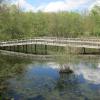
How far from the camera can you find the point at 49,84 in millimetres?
20203

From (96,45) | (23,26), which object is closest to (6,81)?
(96,45)

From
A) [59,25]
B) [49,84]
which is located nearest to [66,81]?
[49,84]

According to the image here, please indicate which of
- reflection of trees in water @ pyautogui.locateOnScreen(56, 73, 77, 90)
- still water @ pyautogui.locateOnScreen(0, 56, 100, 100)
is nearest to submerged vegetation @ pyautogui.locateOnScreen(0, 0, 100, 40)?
still water @ pyautogui.locateOnScreen(0, 56, 100, 100)

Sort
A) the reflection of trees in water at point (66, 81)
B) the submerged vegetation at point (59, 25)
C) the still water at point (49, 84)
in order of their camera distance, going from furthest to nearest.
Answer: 1. the submerged vegetation at point (59, 25)
2. the reflection of trees in water at point (66, 81)
3. the still water at point (49, 84)

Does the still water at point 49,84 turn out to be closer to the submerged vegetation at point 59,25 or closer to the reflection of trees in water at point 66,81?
the reflection of trees in water at point 66,81

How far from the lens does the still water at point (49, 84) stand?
55.9 feet

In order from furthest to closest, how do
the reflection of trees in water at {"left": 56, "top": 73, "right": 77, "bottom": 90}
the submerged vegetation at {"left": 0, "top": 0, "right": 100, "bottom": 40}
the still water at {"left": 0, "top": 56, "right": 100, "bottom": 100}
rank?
the submerged vegetation at {"left": 0, "top": 0, "right": 100, "bottom": 40} < the reflection of trees in water at {"left": 56, "top": 73, "right": 77, "bottom": 90} < the still water at {"left": 0, "top": 56, "right": 100, "bottom": 100}

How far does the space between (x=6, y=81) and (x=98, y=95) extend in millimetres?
7786

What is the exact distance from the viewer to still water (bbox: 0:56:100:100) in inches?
671

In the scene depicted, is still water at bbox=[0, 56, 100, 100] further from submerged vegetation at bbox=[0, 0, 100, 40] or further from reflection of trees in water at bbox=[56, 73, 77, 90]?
submerged vegetation at bbox=[0, 0, 100, 40]

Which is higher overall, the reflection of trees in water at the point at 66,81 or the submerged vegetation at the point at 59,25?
the submerged vegetation at the point at 59,25

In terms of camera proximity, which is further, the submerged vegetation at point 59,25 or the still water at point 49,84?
the submerged vegetation at point 59,25

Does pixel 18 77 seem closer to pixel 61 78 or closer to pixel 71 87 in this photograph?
pixel 61 78

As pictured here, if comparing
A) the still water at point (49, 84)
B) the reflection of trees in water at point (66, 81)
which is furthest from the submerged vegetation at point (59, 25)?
the reflection of trees in water at point (66, 81)
